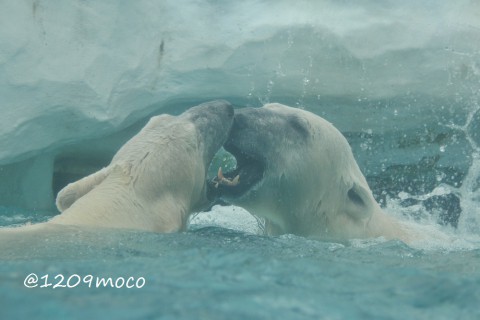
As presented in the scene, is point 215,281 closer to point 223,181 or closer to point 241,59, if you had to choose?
point 223,181

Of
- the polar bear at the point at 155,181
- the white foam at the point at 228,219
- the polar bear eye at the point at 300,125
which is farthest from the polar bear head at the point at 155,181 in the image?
the white foam at the point at 228,219

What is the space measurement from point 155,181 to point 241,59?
119 inches

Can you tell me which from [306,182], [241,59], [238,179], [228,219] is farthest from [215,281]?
[241,59]

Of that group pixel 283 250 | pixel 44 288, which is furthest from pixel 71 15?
Answer: pixel 44 288

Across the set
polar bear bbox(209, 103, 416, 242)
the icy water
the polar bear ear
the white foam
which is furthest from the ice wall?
the icy water

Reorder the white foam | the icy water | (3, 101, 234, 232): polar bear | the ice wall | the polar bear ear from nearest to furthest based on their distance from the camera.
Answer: the icy water
(3, 101, 234, 232): polar bear
the polar bear ear
the white foam
the ice wall

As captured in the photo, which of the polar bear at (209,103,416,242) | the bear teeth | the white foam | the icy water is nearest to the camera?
the icy water

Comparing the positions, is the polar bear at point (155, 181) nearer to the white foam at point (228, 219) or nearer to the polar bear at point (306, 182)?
the polar bear at point (306, 182)

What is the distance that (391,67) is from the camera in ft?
21.2

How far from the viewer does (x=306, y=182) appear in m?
4.42

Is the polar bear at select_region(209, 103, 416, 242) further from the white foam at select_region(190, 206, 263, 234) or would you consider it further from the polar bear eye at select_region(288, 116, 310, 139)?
the white foam at select_region(190, 206, 263, 234)

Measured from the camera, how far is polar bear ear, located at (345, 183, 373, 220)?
4441 millimetres

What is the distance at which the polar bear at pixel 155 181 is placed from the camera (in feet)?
11.5

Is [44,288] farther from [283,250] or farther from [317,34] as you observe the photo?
[317,34]
